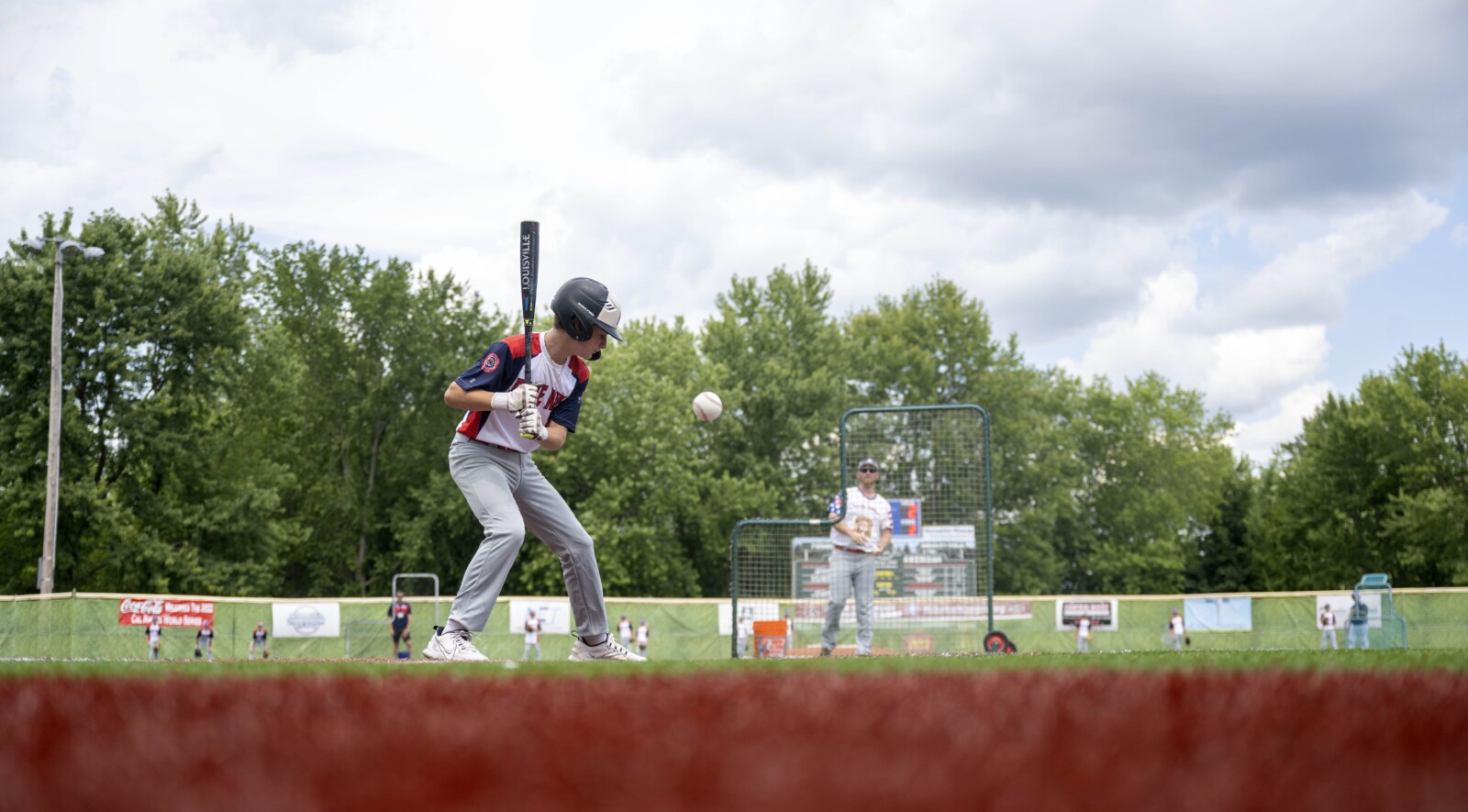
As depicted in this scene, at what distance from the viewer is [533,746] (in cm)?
206

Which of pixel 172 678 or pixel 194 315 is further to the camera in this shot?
pixel 194 315

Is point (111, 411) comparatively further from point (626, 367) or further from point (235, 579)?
point (626, 367)

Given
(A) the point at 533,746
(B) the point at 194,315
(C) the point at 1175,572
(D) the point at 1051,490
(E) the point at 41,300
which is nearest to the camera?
(A) the point at 533,746

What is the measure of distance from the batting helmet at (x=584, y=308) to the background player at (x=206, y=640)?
21.3 metres

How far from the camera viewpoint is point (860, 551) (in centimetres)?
1334

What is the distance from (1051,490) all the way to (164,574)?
37415 millimetres

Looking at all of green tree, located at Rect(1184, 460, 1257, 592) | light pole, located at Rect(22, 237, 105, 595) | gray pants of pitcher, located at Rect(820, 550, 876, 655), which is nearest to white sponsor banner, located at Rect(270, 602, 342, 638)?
light pole, located at Rect(22, 237, 105, 595)

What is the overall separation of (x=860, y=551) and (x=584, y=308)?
22.0 ft

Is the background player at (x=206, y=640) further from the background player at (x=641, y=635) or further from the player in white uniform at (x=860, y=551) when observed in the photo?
the player in white uniform at (x=860, y=551)

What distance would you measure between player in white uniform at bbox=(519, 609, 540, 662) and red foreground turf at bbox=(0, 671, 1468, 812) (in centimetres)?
2409

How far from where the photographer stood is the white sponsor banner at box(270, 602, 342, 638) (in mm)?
26359

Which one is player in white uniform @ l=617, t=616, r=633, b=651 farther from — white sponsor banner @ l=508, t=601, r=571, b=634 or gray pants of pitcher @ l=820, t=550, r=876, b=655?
gray pants of pitcher @ l=820, t=550, r=876, b=655

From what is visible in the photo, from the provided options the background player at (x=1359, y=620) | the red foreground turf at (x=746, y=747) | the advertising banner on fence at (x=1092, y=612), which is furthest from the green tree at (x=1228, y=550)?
the red foreground turf at (x=746, y=747)

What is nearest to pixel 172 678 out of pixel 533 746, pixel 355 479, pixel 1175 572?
pixel 533 746
